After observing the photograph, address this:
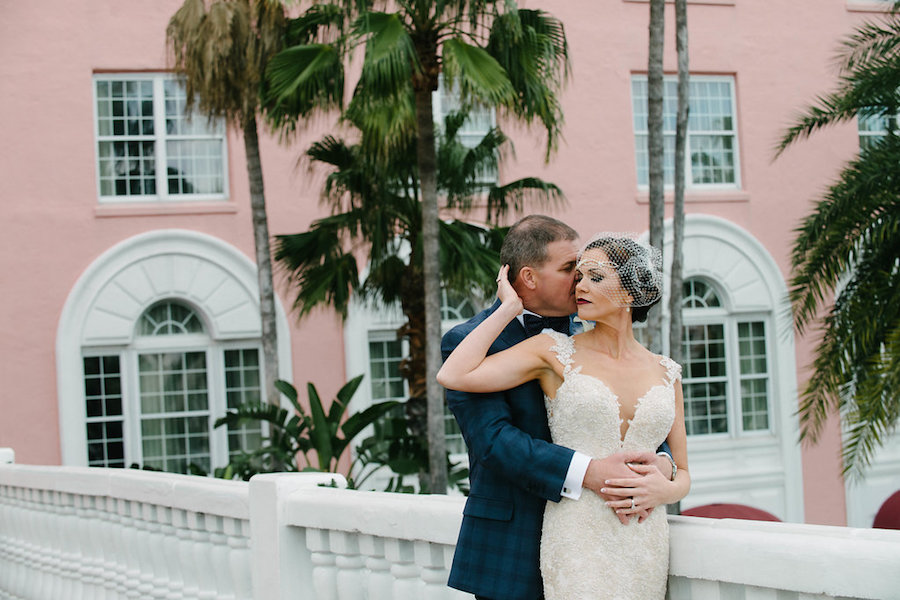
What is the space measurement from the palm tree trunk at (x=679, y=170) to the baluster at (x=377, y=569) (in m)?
9.06

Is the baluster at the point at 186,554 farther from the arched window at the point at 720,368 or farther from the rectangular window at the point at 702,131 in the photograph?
the rectangular window at the point at 702,131

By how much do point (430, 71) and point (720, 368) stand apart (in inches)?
375

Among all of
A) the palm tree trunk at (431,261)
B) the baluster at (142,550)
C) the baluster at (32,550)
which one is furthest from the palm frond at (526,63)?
the baluster at (142,550)

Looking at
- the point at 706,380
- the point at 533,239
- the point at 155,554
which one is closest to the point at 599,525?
the point at 533,239

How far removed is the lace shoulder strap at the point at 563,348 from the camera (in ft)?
9.66

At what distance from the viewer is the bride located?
9.34 feet

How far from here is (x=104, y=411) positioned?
16.1 metres

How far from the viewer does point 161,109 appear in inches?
650

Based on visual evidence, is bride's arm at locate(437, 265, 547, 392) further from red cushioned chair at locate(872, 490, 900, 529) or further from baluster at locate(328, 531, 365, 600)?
red cushioned chair at locate(872, 490, 900, 529)

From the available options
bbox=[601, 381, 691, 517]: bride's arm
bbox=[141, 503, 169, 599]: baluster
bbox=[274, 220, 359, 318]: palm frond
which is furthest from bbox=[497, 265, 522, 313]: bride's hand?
bbox=[274, 220, 359, 318]: palm frond

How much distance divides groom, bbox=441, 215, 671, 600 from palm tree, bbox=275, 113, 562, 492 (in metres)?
9.95

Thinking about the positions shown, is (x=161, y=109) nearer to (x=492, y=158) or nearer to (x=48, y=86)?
(x=48, y=86)

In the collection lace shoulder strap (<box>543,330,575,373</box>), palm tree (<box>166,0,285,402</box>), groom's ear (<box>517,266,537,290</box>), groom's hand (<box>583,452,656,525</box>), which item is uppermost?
palm tree (<box>166,0,285,402</box>)

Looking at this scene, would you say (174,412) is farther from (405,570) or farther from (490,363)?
(490,363)
